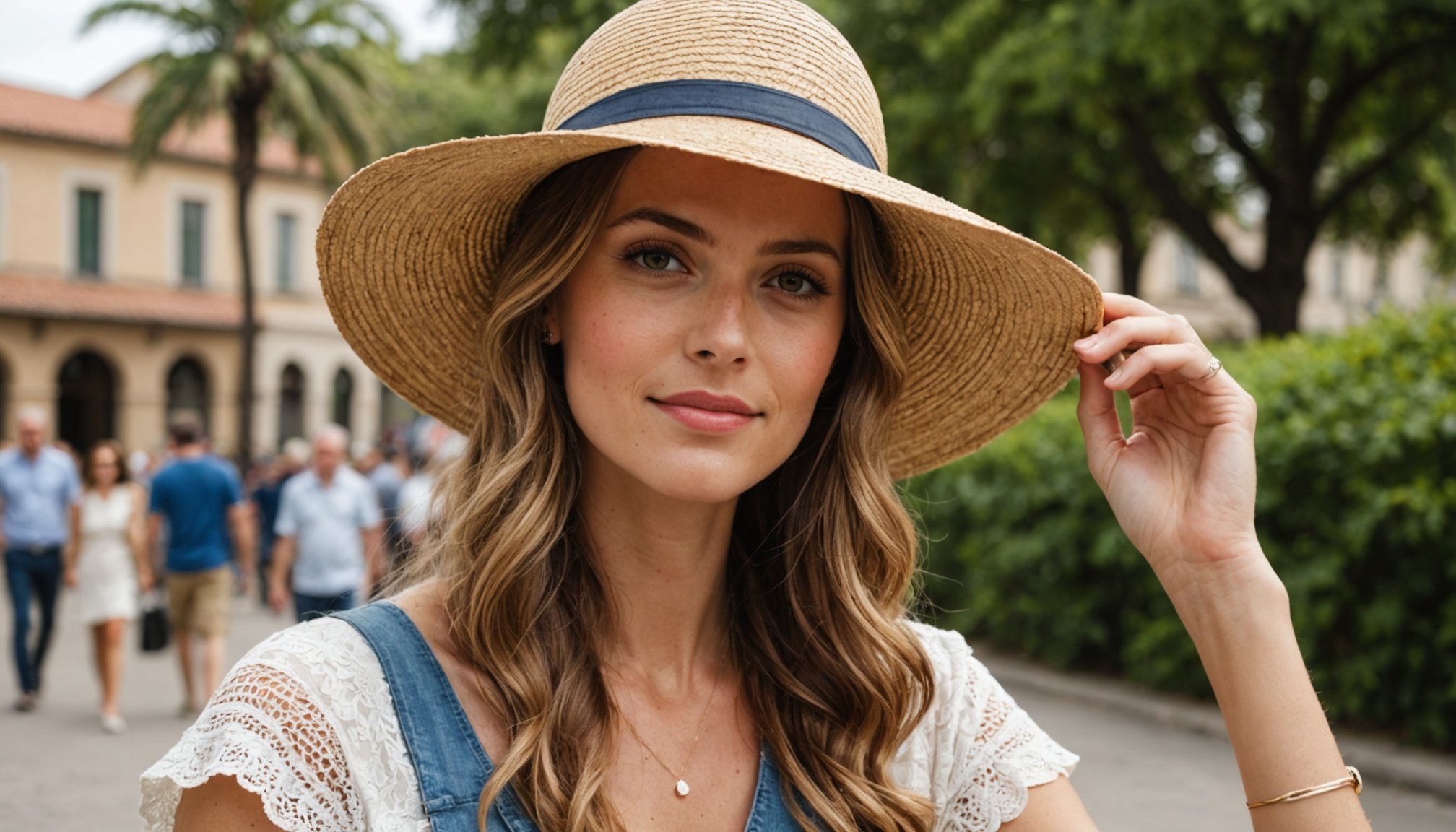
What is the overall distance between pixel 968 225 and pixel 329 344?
39.1 meters

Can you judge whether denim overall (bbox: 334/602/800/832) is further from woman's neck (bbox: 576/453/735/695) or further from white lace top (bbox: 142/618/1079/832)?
woman's neck (bbox: 576/453/735/695)

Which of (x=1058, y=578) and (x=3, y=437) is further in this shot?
(x=3, y=437)

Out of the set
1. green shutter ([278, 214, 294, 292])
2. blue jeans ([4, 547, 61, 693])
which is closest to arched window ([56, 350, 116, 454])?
green shutter ([278, 214, 294, 292])

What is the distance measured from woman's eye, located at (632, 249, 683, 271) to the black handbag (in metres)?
7.96

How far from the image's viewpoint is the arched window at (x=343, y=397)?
131ft

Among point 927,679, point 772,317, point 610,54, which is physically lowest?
point 927,679

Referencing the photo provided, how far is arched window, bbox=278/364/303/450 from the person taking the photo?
126 ft

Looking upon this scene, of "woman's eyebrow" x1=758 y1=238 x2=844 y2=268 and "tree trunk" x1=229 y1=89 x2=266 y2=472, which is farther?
"tree trunk" x1=229 y1=89 x2=266 y2=472

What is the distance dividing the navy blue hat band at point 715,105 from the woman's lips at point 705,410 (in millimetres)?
401

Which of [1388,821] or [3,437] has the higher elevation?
[3,437]

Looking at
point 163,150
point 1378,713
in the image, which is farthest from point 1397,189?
point 163,150

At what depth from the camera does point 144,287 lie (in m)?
35.4

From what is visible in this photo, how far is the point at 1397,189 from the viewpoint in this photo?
20203 millimetres

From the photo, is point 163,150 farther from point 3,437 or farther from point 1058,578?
point 1058,578
